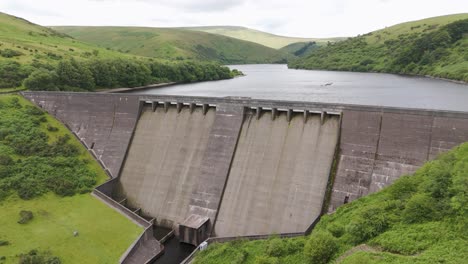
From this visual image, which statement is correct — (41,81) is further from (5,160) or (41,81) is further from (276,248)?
(276,248)

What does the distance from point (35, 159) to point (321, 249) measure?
115ft

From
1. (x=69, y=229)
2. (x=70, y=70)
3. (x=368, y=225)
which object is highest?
(x=70, y=70)

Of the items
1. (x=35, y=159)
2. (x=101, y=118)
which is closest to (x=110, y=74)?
(x=101, y=118)

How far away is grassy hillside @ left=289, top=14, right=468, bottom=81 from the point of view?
10906cm

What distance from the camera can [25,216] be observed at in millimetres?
33438

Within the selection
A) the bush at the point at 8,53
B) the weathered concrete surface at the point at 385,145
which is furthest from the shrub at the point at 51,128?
the bush at the point at 8,53

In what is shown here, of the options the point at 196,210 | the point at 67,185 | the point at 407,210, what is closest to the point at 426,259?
the point at 407,210

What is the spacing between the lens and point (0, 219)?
3297cm

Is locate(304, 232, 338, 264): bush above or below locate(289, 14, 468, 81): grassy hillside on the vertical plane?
below

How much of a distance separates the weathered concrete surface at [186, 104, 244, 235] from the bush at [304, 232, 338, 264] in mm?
13047

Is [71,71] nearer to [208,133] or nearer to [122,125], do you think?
[122,125]

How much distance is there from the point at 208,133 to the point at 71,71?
43048 mm

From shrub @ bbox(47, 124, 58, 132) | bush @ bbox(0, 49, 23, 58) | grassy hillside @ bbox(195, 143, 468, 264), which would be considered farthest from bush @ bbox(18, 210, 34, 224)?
bush @ bbox(0, 49, 23, 58)

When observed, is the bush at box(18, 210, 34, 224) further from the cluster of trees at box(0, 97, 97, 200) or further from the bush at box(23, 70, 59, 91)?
the bush at box(23, 70, 59, 91)
